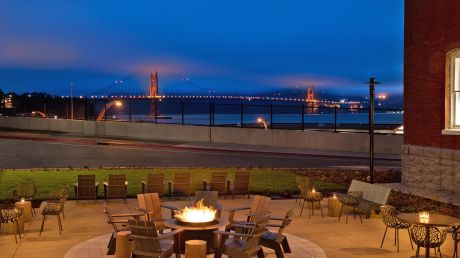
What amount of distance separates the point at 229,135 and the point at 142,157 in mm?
10958

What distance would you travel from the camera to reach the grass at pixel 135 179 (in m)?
20.2

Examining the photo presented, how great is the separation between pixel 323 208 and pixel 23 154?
23.1m

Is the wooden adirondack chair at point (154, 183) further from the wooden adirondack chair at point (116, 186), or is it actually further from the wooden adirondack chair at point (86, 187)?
the wooden adirondack chair at point (86, 187)

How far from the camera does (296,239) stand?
41.4 feet

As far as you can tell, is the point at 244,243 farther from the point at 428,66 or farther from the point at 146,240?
the point at 428,66

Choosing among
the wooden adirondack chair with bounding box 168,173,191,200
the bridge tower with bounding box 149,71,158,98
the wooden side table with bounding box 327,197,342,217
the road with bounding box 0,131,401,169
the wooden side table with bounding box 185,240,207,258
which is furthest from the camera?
the bridge tower with bounding box 149,71,158,98

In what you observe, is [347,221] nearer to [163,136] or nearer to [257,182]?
[257,182]

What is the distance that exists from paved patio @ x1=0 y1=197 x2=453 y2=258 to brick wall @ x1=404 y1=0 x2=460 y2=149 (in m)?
5.65

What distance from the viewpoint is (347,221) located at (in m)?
A: 14.7

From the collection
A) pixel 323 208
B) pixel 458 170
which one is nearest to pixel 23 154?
pixel 323 208

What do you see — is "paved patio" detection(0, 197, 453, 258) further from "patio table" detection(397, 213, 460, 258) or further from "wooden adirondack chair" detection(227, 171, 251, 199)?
"wooden adirondack chair" detection(227, 171, 251, 199)

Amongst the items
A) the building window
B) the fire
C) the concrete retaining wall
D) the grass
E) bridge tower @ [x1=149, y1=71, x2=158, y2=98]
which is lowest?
the grass

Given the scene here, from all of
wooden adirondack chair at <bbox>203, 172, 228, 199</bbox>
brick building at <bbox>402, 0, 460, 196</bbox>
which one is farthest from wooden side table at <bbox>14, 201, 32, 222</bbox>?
brick building at <bbox>402, 0, 460, 196</bbox>

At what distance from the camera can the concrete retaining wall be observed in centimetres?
3472
